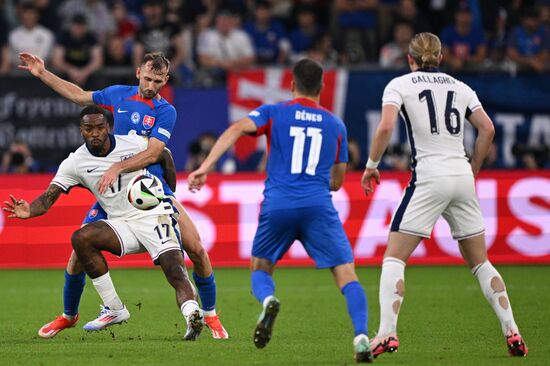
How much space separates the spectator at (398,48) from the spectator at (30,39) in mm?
5476

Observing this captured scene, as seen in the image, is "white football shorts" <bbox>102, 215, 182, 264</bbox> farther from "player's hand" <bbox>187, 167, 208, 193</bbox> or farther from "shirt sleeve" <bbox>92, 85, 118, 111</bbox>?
"player's hand" <bbox>187, 167, 208, 193</bbox>

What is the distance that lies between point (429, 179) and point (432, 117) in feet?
1.46

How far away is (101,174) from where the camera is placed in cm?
924

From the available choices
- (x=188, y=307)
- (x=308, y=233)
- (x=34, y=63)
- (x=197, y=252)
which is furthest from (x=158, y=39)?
(x=308, y=233)

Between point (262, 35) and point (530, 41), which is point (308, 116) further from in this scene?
point (530, 41)

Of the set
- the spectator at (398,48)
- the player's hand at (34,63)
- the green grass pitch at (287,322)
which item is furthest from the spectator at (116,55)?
the player's hand at (34,63)

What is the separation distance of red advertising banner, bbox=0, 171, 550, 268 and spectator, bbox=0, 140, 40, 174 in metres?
1.54

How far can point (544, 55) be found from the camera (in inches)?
734

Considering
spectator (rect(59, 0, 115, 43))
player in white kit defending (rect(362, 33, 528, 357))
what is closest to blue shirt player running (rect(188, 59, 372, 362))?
player in white kit defending (rect(362, 33, 528, 357))

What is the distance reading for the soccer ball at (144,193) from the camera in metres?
9.05

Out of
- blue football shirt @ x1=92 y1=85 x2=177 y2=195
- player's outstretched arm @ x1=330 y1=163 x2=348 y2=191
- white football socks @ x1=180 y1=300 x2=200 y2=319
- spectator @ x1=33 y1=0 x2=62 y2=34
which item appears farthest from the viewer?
spectator @ x1=33 y1=0 x2=62 y2=34

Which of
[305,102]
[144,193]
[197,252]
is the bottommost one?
[197,252]

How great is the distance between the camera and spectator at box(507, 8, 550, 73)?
18.6 m

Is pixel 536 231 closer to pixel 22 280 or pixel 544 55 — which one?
pixel 544 55
